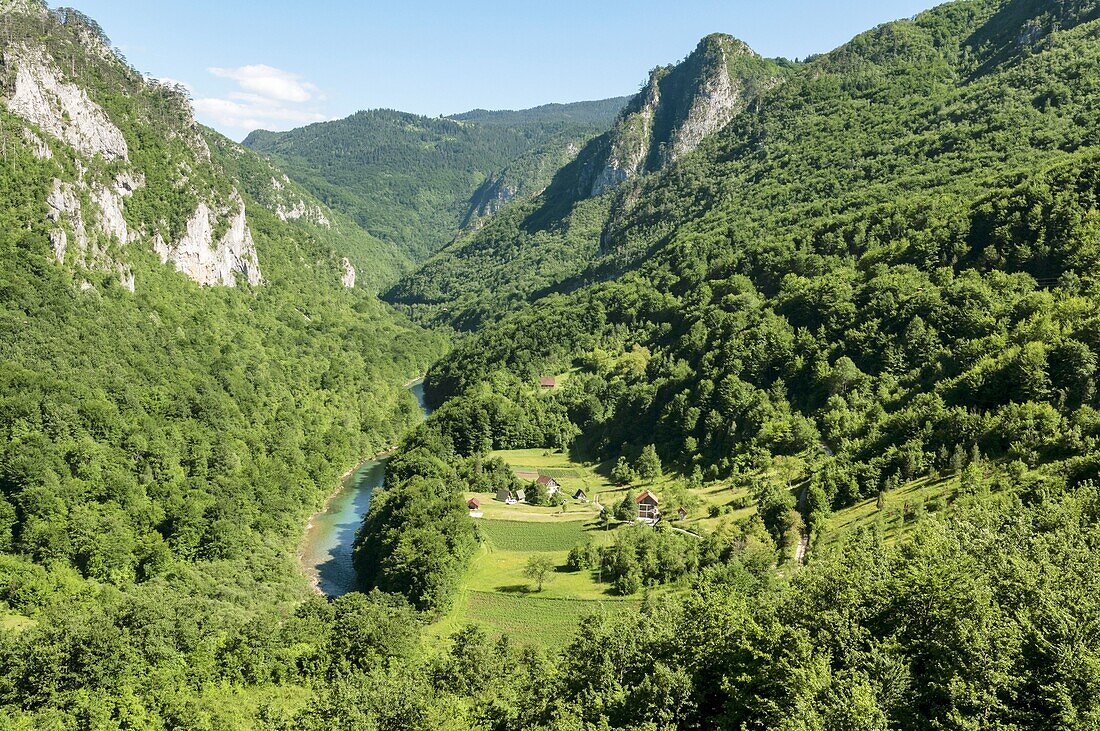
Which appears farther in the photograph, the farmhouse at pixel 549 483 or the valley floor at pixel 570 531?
the farmhouse at pixel 549 483

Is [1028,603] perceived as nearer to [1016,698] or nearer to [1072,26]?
[1016,698]

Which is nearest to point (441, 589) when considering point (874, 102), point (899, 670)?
point (899, 670)

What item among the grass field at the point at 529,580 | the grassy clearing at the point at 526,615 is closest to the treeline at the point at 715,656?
the grassy clearing at the point at 526,615

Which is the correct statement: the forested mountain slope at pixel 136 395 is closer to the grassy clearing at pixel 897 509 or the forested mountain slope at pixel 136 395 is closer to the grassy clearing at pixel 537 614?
the grassy clearing at pixel 537 614

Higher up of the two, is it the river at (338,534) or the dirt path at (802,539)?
the dirt path at (802,539)

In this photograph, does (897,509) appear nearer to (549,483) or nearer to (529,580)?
(529,580)

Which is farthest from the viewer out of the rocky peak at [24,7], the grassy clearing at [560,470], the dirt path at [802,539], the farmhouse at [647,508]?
the rocky peak at [24,7]
